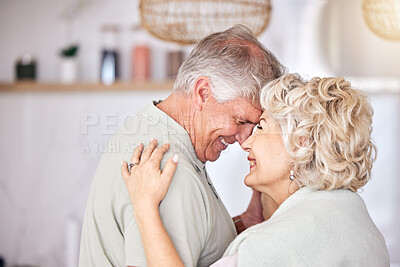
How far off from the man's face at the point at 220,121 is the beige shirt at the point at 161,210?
1.5 inches

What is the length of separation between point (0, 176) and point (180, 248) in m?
2.10

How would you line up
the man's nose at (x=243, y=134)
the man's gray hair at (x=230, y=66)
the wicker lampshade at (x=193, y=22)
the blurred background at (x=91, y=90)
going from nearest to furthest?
the man's gray hair at (x=230, y=66)
the man's nose at (x=243, y=134)
the wicker lampshade at (x=193, y=22)
the blurred background at (x=91, y=90)

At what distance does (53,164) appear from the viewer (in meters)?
2.88

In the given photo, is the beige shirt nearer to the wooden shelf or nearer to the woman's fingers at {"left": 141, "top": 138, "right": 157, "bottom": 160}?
the woman's fingers at {"left": 141, "top": 138, "right": 157, "bottom": 160}

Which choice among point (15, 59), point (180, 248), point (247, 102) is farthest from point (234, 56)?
point (15, 59)

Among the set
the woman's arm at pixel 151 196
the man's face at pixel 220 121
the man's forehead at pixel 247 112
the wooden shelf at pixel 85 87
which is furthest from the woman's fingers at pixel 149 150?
the wooden shelf at pixel 85 87

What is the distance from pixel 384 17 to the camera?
1914mm

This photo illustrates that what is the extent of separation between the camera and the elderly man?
1169 millimetres

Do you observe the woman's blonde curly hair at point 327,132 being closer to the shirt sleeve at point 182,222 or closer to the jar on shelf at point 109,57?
the shirt sleeve at point 182,222

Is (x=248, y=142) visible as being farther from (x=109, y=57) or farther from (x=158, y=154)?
(x=109, y=57)

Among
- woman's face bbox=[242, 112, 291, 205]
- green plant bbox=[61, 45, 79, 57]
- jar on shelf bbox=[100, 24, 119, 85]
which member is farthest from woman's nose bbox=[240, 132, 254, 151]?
green plant bbox=[61, 45, 79, 57]

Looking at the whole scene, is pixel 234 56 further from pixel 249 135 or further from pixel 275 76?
pixel 249 135

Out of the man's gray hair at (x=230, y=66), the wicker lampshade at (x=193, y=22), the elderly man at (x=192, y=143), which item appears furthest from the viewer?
the wicker lampshade at (x=193, y=22)

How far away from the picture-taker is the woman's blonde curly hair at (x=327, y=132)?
1.18m
